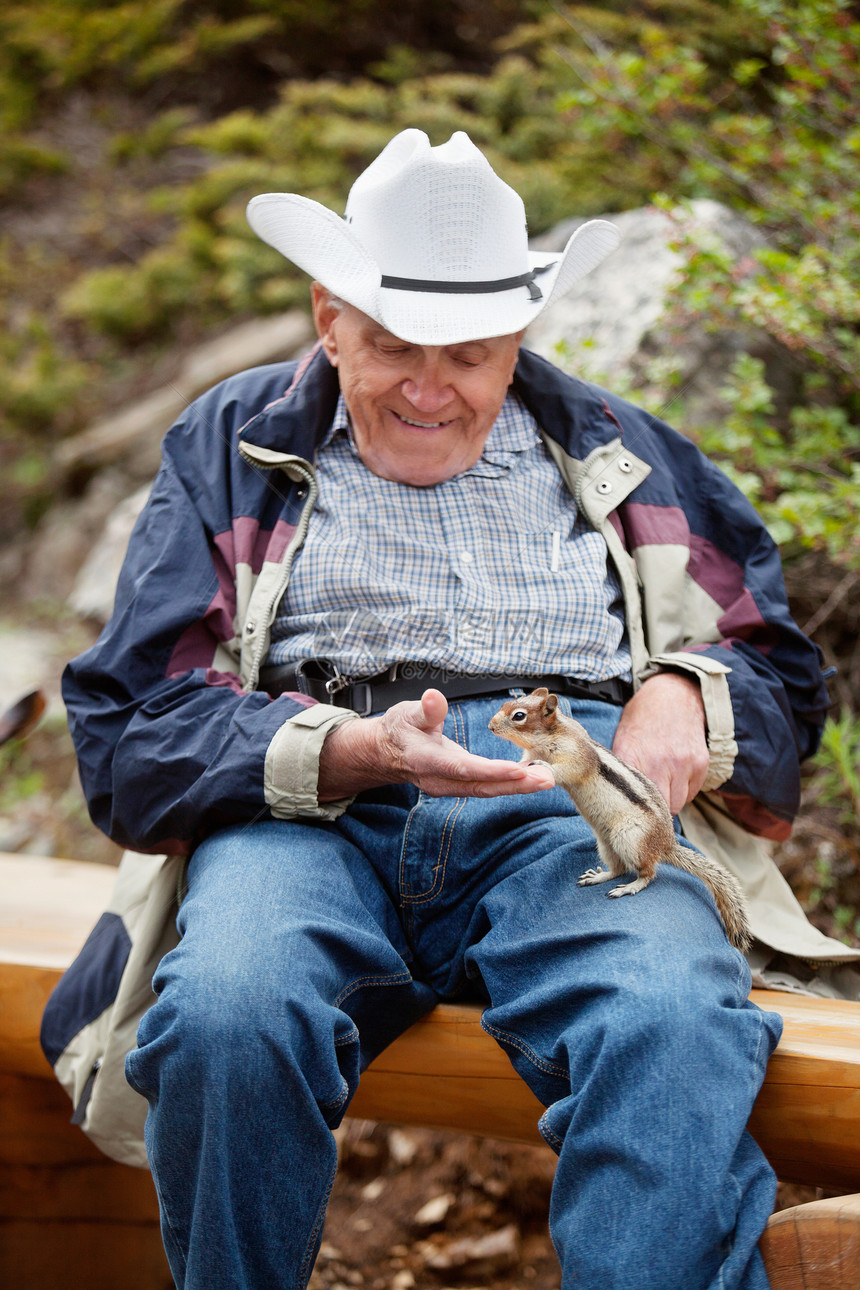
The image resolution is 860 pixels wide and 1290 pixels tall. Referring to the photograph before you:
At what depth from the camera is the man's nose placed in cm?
241

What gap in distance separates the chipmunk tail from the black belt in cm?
51

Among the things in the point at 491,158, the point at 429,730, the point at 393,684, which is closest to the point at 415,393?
the point at 393,684

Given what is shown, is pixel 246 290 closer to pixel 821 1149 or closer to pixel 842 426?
pixel 842 426

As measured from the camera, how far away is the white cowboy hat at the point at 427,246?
2.33 meters

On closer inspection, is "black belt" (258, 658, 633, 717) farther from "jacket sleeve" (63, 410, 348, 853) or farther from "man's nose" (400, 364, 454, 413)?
"man's nose" (400, 364, 454, 413)

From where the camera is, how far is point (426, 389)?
242 cm

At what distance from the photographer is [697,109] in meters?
4.87

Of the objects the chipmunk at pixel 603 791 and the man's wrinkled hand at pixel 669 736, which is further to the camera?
the man's wrinkled hand at pixel 669 736

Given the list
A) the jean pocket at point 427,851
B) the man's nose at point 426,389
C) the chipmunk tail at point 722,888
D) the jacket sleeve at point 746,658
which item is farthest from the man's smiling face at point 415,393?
the chipmunk tail at point 722,888

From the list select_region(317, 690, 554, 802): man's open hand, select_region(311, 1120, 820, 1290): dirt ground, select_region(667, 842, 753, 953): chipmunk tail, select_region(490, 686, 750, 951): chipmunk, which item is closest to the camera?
select_region(317, 690, 554, 802): man's open hand

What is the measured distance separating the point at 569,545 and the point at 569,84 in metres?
4.78

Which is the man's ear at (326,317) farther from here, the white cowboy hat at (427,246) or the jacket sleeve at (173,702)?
the jacket sleeve at (173,702)

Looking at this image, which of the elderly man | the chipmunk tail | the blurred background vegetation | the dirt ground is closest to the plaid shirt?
the elderly man

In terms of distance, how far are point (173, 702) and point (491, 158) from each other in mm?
5017
